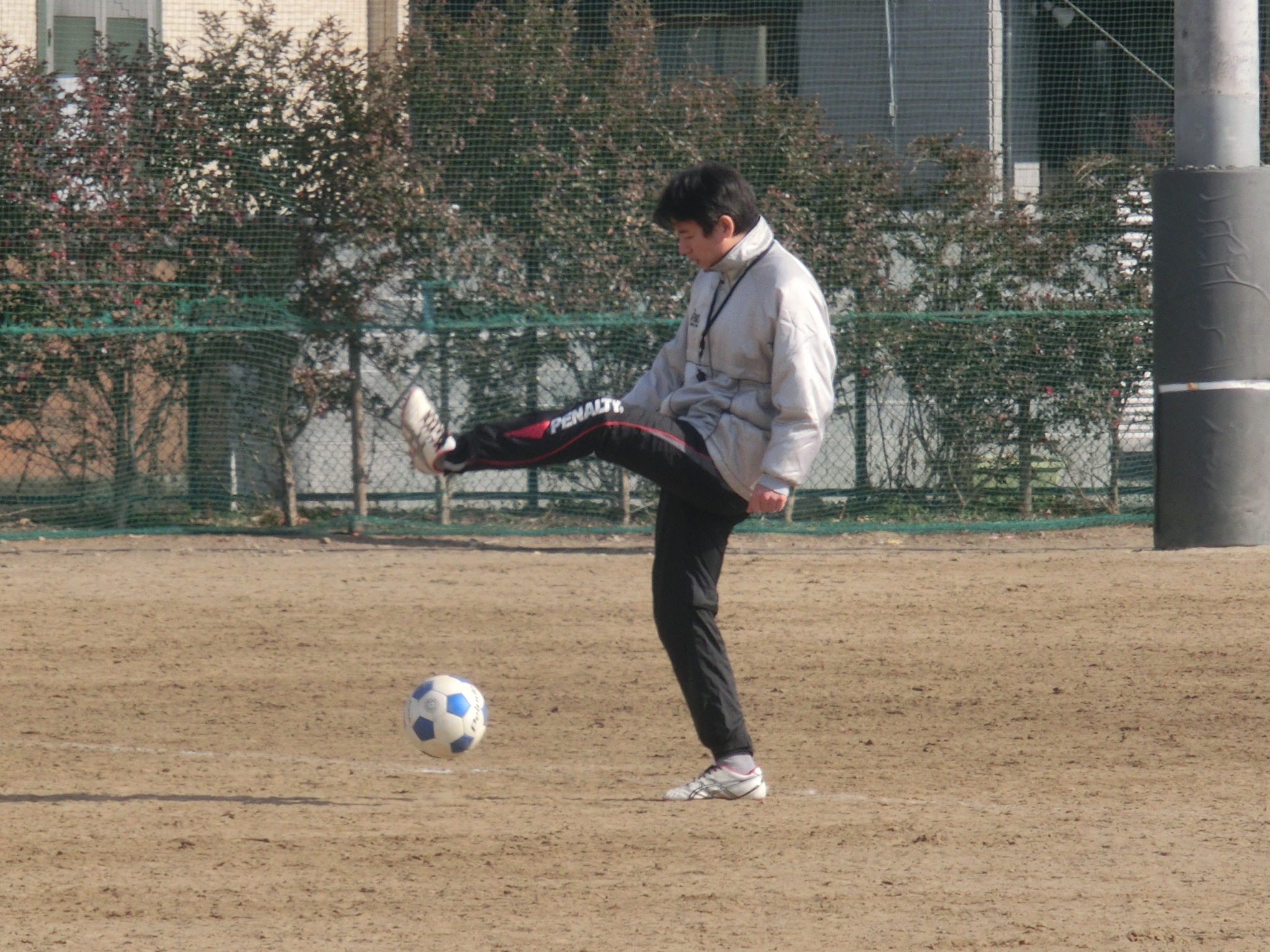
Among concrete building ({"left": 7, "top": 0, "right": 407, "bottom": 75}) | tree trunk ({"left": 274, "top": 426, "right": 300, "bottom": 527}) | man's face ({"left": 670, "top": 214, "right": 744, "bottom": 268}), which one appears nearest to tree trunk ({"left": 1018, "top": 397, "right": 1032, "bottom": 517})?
tree trunk ({"left": 274, "top": 426, "right": 300, "bottom": 527})

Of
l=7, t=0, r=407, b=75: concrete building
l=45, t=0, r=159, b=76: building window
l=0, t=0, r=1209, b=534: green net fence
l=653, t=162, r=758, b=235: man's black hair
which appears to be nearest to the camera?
l=653, t=162, r=758, b=235: man's black hair

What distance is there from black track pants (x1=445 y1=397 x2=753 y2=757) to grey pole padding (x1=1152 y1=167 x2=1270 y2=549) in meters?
6.46

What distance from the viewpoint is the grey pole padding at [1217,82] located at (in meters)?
10.5

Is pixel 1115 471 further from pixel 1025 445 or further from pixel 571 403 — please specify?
pixel 571 403

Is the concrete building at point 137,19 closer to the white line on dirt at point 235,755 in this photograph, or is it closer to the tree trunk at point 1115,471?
the tree trunk at point 1115,471

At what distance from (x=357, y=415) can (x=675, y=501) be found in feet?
26.8

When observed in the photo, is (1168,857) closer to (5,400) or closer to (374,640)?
(374,640)

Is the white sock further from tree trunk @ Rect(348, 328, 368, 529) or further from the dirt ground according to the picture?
tree trunk @ Rect(348, 328, 368, 529)

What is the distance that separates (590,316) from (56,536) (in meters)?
4.42

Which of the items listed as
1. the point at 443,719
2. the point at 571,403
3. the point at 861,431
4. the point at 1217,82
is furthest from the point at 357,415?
the point at 443,719

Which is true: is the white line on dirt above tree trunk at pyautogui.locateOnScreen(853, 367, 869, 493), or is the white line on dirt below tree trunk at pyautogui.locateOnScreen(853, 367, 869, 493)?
below

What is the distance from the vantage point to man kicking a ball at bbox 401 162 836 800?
480 centimetres

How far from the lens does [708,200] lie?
4914mm

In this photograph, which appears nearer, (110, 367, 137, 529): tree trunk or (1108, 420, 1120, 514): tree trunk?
(110, 367, 137, 529): tree trunk
